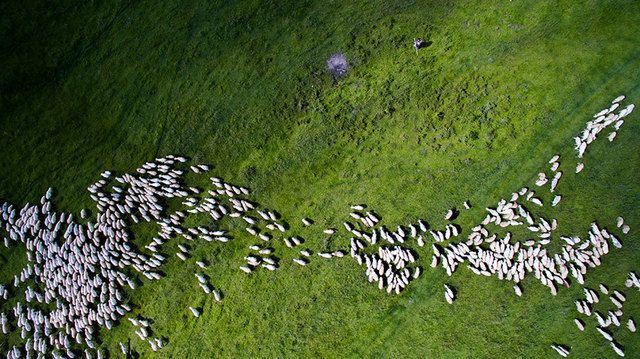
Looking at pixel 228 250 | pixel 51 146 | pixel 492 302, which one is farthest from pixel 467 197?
pixel 51 146

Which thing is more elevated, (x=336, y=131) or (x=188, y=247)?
(x=336, y=131)

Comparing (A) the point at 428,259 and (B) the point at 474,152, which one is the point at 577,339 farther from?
(B) the point at 474,152

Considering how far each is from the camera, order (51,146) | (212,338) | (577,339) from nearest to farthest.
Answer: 1. (577,339)
2. (212,338)
3. (51,146)
